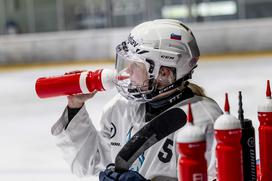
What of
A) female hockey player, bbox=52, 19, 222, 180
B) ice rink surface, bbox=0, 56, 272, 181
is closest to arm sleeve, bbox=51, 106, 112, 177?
female hockey player, bbox=52, 19, 222, 180

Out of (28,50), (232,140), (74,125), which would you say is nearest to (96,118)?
(74,125)

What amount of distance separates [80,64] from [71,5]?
1722 millimetres

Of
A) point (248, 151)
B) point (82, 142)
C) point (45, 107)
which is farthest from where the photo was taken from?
point (45, 107)

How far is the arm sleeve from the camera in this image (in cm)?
178

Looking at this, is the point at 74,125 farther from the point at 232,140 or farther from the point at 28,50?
Answer: the point at 28,50

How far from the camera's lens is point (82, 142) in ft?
5.96

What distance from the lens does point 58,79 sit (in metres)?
1.70

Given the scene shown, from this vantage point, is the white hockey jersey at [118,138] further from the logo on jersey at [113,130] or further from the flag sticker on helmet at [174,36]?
the flag sticker on helmet at [174,36]

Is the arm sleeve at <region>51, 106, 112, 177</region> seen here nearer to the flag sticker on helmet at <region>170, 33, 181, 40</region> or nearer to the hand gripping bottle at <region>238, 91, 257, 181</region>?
the flag sticker on helmet at <region>170, 33, 181, 40</region>

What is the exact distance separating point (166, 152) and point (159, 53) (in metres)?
0.26

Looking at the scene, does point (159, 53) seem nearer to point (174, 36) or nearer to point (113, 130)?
point (174, 36)

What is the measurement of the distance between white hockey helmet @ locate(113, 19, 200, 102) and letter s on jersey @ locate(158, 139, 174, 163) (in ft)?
0.42

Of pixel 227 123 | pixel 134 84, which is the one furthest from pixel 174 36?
pixel 227 123

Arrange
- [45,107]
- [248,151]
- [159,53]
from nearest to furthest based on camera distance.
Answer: [248,151]
[159,53]
[45,107]
